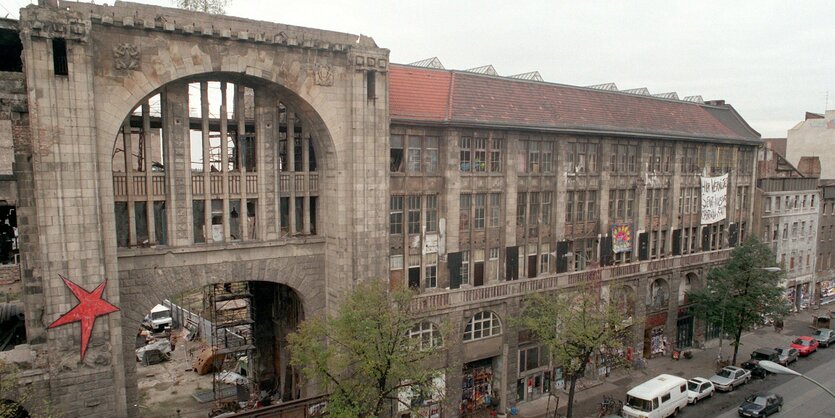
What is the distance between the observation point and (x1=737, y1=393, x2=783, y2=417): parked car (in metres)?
35.8

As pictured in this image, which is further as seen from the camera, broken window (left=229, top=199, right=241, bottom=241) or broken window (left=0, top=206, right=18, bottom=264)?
broken window (left=229, top=199, right=241, bottom=241)

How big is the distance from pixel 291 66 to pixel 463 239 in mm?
15421

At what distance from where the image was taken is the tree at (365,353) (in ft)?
83.3

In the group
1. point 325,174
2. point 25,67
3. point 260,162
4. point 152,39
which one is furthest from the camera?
point 325,174

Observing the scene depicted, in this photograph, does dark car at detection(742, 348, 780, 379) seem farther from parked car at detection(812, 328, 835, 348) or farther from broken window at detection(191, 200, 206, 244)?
broken window at detection(191, 200, 206, 244)

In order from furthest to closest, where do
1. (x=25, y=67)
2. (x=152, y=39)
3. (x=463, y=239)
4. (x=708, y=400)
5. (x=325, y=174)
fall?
(x=708, y=400) → (x=463, y=239) → (x=325, y=174) → (x=152, y=39) → (x=25, y=67)

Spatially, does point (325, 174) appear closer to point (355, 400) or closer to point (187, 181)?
point (187, 181)

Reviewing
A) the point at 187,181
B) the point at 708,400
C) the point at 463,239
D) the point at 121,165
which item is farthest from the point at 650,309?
Result: the point at 121,165

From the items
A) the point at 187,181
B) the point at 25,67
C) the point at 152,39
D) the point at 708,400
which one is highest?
the point at 152,39

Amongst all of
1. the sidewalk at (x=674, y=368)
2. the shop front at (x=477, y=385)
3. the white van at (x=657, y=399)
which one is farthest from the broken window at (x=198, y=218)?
the white van at (x=657, y=399)

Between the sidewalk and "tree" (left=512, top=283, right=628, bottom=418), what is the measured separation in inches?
174

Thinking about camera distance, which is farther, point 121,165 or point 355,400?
point 121,165

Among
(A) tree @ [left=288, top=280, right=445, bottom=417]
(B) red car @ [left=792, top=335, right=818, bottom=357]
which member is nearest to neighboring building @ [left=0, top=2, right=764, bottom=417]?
(A) tree @ [left=288, top=280, right=445, bottom=417]

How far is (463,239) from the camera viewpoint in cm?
3638
